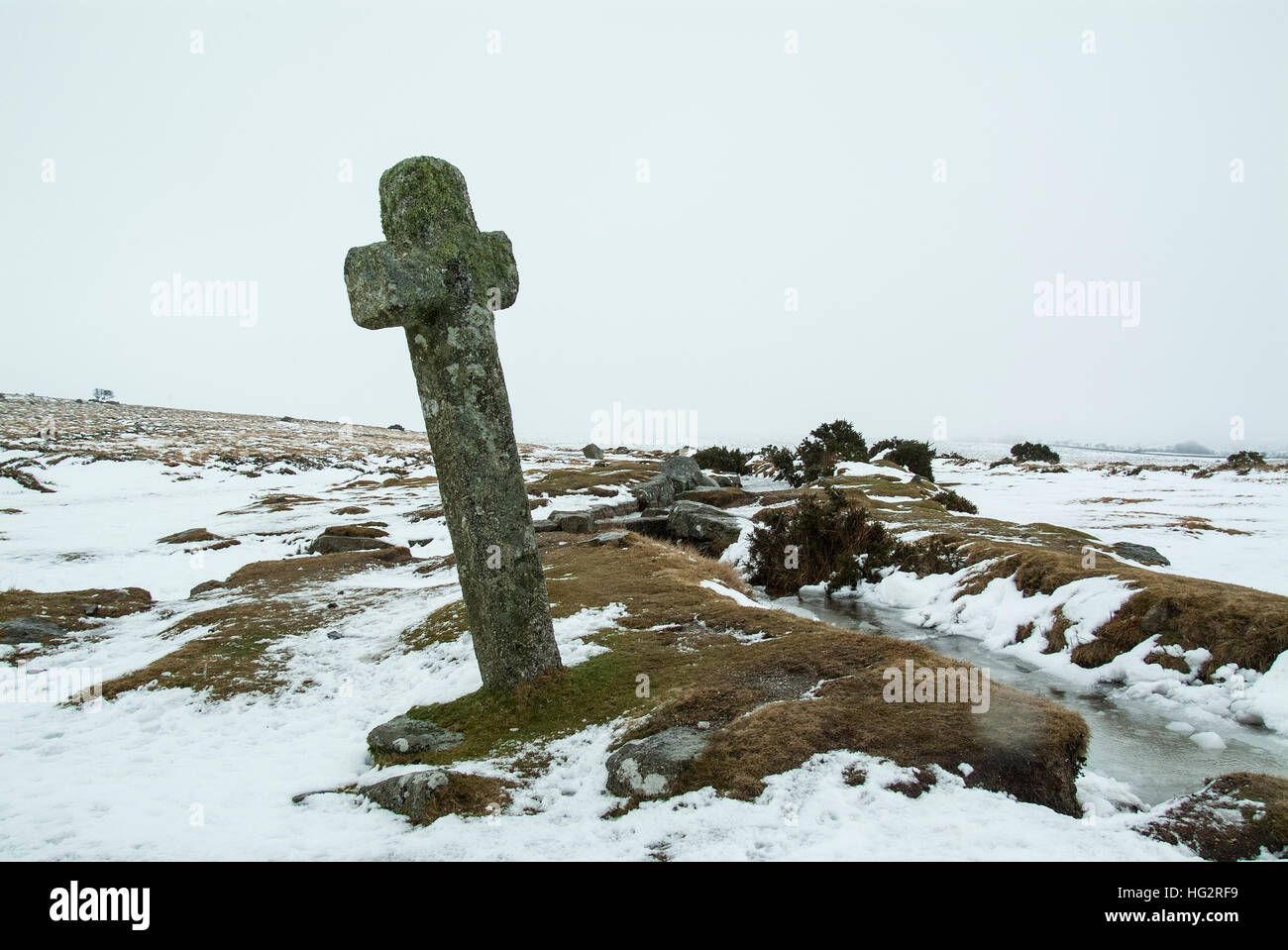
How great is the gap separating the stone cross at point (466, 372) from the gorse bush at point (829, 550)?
410 inches

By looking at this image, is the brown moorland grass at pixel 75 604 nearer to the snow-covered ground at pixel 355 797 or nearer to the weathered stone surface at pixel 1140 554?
the snow-covered ground at pixel 355 797

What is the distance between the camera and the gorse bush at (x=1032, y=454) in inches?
2763

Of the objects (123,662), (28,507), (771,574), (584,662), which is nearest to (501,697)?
(584,662)

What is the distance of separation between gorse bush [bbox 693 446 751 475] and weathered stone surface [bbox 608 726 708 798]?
45.0 meters

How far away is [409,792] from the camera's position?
16.2 ft

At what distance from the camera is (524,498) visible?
22.3ft

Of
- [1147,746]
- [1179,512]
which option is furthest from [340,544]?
[1179,512]

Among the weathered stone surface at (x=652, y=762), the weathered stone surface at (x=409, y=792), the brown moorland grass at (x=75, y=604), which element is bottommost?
the brown moorland grass at (x=75, y=604)

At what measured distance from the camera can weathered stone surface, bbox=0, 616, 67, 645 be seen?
10.7 m

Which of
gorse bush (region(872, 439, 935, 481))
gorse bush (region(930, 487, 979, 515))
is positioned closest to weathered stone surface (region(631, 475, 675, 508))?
gorse bush (region(930, 487, 979, 515))

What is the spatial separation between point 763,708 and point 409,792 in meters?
3.06

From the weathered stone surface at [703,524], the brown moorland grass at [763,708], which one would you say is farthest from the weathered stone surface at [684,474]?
the brown moorland grass at [763,708]

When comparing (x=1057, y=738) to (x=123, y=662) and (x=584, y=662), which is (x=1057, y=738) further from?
(x=123, y=662)

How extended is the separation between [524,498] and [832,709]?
373cm
